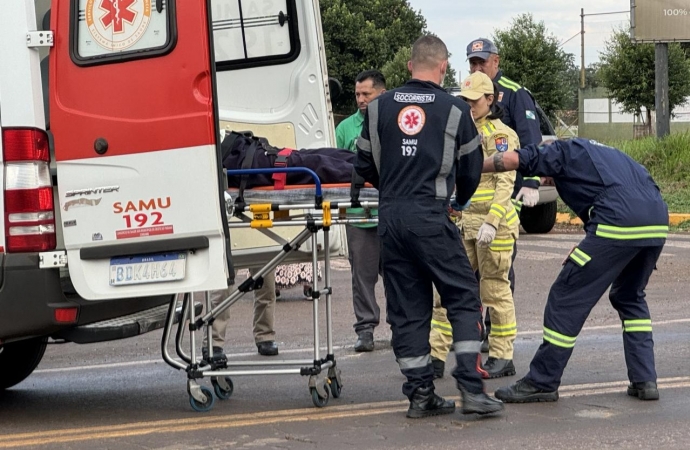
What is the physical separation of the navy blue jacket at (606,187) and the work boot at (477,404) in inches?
41.3

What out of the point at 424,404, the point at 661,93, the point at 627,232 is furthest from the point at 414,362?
the point at 661,93

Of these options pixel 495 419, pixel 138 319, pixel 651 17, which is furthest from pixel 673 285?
pixel 651 17

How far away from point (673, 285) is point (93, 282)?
6.80 metres

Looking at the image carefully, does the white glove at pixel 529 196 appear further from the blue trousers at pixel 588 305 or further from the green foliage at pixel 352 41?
the green foliage at pixel 352 41

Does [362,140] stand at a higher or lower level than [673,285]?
higher

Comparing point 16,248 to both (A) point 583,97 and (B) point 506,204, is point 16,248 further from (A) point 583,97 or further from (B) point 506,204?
(A) point 583,97

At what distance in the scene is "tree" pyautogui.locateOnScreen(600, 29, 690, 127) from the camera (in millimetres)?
31297

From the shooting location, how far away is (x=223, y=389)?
22.2ft

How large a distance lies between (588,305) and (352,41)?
3137cm

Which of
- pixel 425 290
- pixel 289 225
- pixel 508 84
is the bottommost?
pixel 425 290

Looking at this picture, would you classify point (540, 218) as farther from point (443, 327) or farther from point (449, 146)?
point (449, 146)

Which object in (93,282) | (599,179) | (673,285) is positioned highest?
(599,179)

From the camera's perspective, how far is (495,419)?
6055 mm

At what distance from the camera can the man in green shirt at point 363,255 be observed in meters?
8.30
